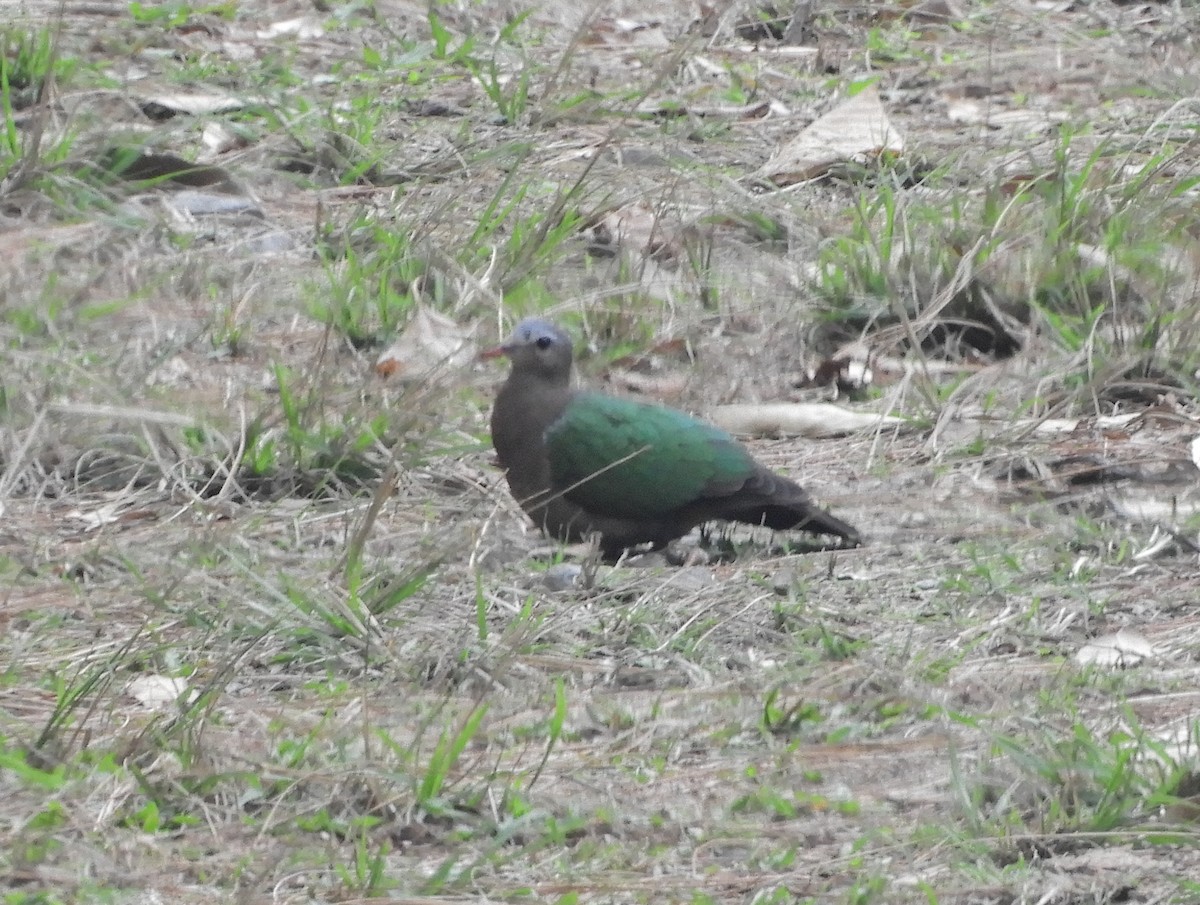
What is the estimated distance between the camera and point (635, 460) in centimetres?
461

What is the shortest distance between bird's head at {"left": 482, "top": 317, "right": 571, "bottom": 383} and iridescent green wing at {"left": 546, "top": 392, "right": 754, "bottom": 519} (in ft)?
0.47

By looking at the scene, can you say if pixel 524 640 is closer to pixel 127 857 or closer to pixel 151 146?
pixel 127 857

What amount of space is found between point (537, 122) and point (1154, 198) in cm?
199

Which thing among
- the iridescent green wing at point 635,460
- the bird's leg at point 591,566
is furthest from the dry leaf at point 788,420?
the bird's leg at point 591,566

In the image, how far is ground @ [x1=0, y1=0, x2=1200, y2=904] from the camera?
3064 mm

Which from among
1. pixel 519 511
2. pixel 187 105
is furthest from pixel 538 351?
pixel 187 105

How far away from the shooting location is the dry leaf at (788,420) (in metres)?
5.27

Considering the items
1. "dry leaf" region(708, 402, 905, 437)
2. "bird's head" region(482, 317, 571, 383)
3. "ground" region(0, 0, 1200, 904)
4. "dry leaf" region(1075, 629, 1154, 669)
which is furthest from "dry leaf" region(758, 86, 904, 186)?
"dry leaf" region(1075, 629, 1154, 669)

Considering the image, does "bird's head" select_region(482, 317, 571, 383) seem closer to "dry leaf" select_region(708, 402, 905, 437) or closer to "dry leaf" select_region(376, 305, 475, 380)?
"dry leaf" select_region(376, 305, 475, 380)

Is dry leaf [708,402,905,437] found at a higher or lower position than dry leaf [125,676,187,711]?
lower

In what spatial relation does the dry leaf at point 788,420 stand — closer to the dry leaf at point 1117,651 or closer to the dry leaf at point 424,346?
the dry leaf at point 424,346

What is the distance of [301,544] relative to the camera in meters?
4.41

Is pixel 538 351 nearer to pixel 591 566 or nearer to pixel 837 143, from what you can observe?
pixel 591 566

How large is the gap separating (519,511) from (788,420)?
835 millimetres
